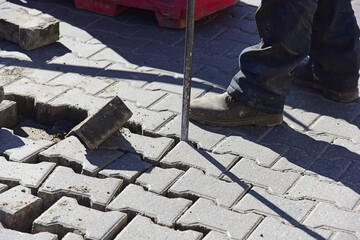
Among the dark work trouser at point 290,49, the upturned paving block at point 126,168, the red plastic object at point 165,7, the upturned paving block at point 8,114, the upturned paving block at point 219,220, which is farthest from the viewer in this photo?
the red plastic object at point 165,7

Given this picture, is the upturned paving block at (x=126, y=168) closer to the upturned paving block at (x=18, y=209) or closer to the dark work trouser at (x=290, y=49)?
the upturned paving block at (x=18, y=209)

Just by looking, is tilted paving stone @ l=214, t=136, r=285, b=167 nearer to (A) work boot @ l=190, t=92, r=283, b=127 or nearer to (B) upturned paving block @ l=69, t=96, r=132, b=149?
(A) work boot @ l=190, t=92, r=283, b=127

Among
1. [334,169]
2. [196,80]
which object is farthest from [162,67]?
[334,169]

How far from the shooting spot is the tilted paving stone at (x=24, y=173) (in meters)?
3.36

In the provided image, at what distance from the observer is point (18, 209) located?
122 inches

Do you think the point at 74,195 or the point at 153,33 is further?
the point at 153,33

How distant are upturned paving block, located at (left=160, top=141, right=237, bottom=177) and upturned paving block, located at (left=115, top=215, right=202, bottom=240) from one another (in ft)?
1.75

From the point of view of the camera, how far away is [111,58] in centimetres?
476

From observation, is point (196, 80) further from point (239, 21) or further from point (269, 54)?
point (239, 21)

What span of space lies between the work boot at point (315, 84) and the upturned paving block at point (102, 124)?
4.48ft

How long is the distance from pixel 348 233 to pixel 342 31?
162cm

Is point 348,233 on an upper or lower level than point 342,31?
lower

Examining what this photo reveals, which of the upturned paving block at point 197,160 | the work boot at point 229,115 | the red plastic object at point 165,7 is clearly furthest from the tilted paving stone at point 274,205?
the red plastic object at point 165,7

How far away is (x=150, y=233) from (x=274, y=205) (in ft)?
2.15
